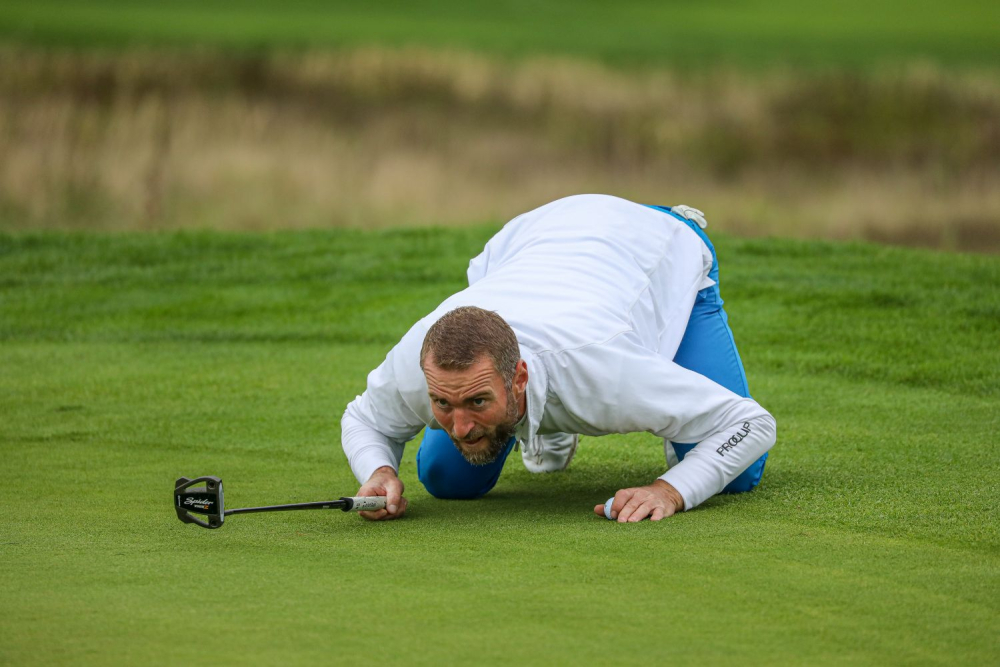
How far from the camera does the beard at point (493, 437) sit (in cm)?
391

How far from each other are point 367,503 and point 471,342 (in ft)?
2.62

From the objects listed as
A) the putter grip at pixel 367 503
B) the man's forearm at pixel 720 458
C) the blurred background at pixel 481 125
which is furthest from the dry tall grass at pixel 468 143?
the putter grip at pixel 367 503

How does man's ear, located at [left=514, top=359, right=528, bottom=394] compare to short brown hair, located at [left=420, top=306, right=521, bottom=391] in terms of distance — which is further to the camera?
man's ear, located at [left=514, top=359, right=528, bottom=394]

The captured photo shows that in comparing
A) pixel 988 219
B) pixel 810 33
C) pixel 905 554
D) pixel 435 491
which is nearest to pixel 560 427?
pixel 435 491

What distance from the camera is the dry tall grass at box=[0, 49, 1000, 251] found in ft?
51.7

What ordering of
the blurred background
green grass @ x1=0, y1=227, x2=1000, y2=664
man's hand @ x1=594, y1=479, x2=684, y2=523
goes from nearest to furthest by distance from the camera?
green grass @ x1=0, y1=227, x2=1000, y2=664 < man's hand @ x1=594, y1=479, x2=684, y2=523 < the blurred background

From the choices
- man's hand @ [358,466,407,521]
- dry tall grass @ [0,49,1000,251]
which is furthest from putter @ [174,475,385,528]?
dry tall grass @ [0,49,1000,251]

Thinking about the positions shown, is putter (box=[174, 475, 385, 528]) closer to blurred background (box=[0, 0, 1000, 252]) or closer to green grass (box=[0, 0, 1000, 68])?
blurred background (box=[0, 0, 1000, 252])

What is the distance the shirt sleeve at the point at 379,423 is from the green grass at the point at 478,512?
0.23 m

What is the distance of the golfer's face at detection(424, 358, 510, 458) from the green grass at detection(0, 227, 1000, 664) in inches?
12.8

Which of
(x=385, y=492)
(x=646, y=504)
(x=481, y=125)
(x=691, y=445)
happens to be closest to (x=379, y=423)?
(x=385, y=492)

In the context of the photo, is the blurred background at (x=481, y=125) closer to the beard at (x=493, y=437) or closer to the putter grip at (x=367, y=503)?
the putter grip at (x=367, y=503)

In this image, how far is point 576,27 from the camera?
26062 mm

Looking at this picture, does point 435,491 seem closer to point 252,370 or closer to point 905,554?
point 905,554
